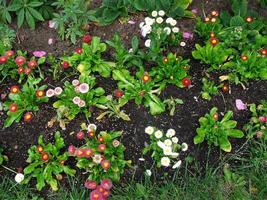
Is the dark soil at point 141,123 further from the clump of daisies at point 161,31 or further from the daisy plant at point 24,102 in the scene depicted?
the clump of daisies at point 161,31

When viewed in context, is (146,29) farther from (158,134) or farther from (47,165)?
(47,165)

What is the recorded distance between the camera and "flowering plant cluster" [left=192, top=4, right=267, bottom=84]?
3580 millimetres

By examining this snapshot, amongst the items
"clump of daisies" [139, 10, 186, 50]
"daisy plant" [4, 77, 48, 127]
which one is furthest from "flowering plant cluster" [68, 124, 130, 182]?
"clump of daisies" [139, 10, 186, 50]

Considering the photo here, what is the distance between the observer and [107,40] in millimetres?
3838

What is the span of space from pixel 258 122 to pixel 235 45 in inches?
28.0

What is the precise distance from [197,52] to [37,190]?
1.65m

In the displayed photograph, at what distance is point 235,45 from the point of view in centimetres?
373

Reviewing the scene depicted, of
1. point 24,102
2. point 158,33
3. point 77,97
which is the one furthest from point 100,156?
point 158,33

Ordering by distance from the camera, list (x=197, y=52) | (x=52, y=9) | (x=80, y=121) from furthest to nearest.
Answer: (x=52, y=9)
(x=197, y=52)
(x=80, y=121)

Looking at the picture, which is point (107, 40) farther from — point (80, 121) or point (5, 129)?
point (5, 129)

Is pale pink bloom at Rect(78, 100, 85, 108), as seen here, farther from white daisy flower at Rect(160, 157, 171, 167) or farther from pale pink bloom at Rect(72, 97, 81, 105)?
white daisy flower at Rect(160, 157, 171, 167)

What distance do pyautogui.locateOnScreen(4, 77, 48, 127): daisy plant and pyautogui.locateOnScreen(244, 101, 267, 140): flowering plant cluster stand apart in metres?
1.57

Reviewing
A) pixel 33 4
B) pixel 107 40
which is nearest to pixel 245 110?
pixel 107 40

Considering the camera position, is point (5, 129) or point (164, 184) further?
point (5, 129)
